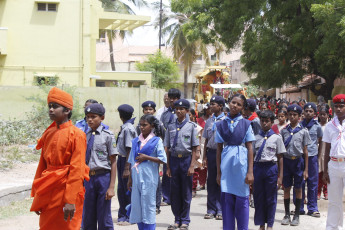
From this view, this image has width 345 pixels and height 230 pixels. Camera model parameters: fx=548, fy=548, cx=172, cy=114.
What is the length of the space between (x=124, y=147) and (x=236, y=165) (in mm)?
1863

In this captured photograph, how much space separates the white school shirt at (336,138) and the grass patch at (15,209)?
4.86 meters

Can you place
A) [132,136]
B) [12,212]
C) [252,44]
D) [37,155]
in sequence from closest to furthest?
[132,136], [12,212], [37,155], [252,44]

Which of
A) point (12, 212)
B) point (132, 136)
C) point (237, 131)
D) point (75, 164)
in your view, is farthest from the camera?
point (12, 212)

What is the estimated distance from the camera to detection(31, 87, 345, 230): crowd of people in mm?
5023

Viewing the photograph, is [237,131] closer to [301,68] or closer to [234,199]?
[234,199]

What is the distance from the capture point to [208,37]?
26.2m

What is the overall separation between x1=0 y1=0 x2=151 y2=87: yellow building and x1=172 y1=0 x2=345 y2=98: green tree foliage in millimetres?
4847

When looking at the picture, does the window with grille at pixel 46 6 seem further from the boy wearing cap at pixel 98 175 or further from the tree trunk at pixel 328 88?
the boy wearing cap at pixel 98 175

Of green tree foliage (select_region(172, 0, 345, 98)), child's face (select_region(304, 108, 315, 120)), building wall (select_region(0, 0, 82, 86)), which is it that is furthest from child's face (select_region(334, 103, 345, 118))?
building wall (select_region(0, 0, 82, 86))

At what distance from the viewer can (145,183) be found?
A: 263 inches

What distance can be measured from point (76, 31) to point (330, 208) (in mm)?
20403

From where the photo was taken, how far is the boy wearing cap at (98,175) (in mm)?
6473

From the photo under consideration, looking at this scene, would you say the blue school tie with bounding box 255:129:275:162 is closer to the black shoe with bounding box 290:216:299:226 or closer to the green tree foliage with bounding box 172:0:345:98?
the black shoe with bounding box 290:216:299:226

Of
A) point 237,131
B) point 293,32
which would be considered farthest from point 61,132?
point 293,32
